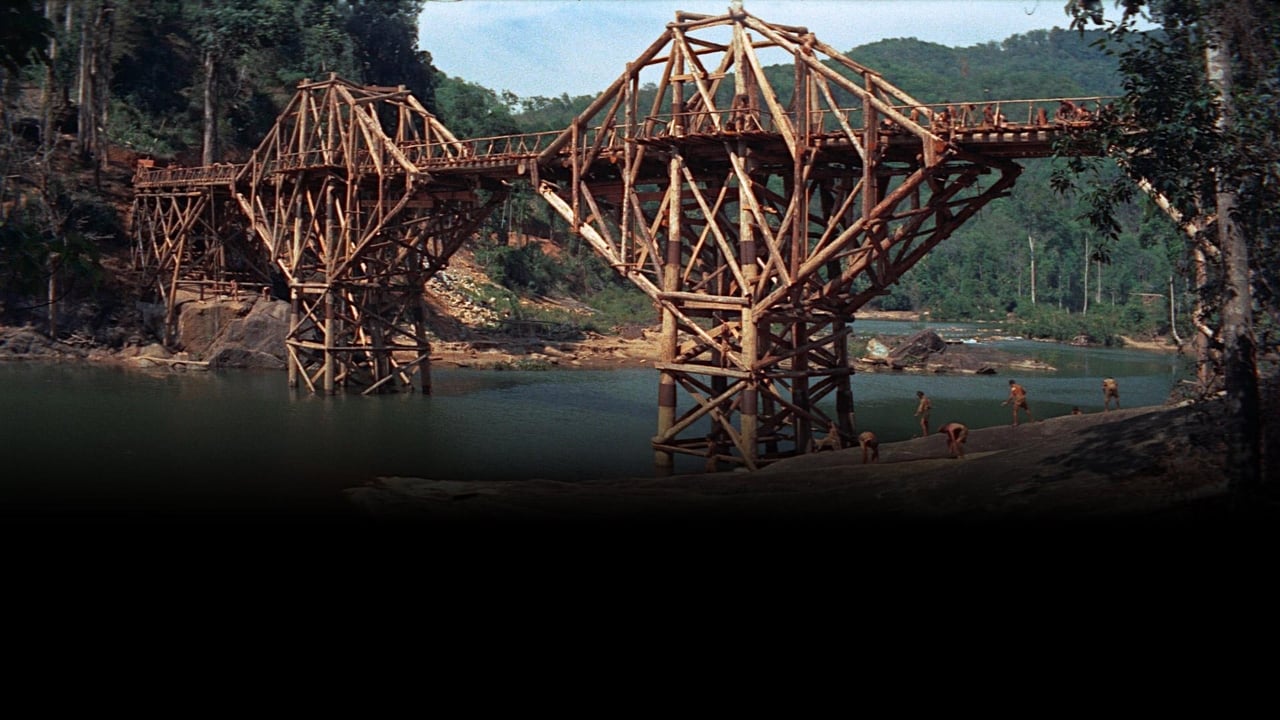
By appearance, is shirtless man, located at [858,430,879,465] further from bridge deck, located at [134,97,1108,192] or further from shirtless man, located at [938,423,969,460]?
bridge deck, located at [134,97,1108,192]

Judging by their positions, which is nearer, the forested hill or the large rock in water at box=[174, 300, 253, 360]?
the large rock in water at box=[174, 300, 253, 360]

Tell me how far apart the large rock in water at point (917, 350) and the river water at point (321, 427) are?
4571 millimetres

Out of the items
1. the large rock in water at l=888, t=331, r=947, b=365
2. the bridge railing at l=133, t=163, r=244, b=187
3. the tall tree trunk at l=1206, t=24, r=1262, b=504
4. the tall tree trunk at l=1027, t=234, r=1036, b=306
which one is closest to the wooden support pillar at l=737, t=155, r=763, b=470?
the tall tree trunk at l=1206, t=24, r=1262, b=504

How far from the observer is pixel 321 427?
3256 centimetres

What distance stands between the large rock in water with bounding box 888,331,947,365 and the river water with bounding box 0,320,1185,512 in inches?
180

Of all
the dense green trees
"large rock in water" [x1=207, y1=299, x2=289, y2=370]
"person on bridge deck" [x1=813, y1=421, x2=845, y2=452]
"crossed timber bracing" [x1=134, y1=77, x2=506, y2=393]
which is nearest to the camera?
the dense green trees

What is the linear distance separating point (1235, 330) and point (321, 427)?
25.3 m

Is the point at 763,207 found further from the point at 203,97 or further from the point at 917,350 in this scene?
the point at 203,97

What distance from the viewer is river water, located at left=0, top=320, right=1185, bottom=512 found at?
915 inches

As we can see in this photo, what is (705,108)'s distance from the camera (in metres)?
26.3

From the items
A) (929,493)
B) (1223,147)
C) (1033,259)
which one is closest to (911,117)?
(1223,147)

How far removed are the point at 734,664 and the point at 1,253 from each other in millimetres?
8045

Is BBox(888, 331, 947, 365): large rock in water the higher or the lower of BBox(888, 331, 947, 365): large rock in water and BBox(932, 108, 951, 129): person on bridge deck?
the lower

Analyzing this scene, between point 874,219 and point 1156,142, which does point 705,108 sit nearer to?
point 874,219
